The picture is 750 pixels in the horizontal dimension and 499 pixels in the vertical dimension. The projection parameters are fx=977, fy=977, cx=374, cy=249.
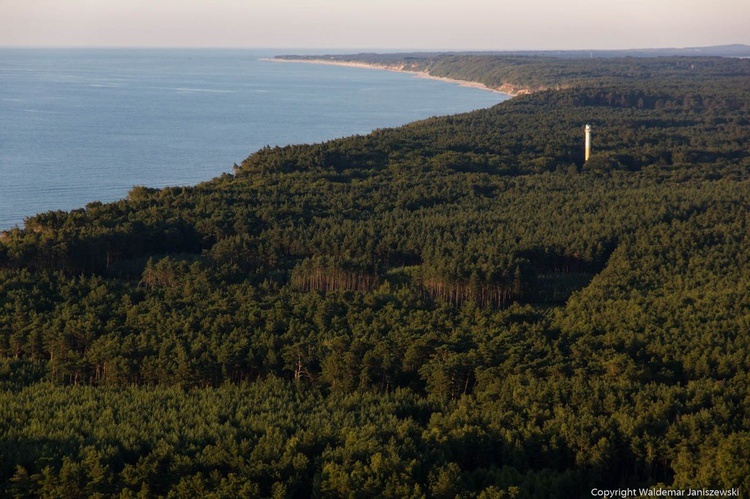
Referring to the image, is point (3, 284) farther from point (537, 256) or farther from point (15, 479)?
point (537, 256)

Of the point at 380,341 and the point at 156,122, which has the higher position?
the point at 380,341

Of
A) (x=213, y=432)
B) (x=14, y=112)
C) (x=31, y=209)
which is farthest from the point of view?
(x=14, y=112)

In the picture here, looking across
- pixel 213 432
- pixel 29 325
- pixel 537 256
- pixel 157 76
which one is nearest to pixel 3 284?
pixel 29 325

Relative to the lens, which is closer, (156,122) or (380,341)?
(380,341)

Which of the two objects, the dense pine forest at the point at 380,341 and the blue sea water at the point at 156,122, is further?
the blue sea water at the point at 156,122
